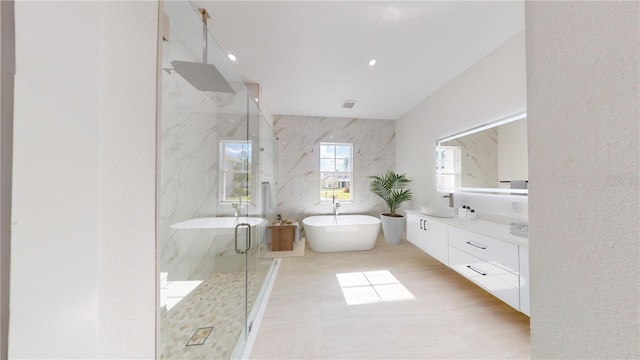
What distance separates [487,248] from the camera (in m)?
1.83

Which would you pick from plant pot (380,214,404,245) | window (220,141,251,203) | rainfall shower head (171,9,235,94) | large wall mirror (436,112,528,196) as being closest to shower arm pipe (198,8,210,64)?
rainfall shower head (171,9,235,94)

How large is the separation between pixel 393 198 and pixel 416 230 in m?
1.01

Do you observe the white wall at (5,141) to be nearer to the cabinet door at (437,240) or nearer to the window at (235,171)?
the window at (235,171)

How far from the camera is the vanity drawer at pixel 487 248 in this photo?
5.28 feet

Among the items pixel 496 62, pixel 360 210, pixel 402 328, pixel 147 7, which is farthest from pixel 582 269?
pixel 360 210

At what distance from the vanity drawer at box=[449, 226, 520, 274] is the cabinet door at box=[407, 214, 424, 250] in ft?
2.05

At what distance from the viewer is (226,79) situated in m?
2.08

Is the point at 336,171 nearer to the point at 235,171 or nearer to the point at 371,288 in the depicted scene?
the point at 371,288

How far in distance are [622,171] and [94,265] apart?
1.15 metres

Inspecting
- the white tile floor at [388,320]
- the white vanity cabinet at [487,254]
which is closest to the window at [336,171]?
the white tile floor at [388,320]

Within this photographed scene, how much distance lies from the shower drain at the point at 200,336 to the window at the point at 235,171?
94 centimetres

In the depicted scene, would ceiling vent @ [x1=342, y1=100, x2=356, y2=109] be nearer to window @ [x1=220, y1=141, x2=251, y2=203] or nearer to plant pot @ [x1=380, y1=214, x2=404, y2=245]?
window @ [x1=220, y1=141, x2=251, y2=203]

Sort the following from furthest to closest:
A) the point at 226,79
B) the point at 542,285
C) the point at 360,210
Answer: the point at 360,210
the point at 226,79
the point at 542,285

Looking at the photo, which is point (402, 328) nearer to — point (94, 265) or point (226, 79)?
point (94, 265)
